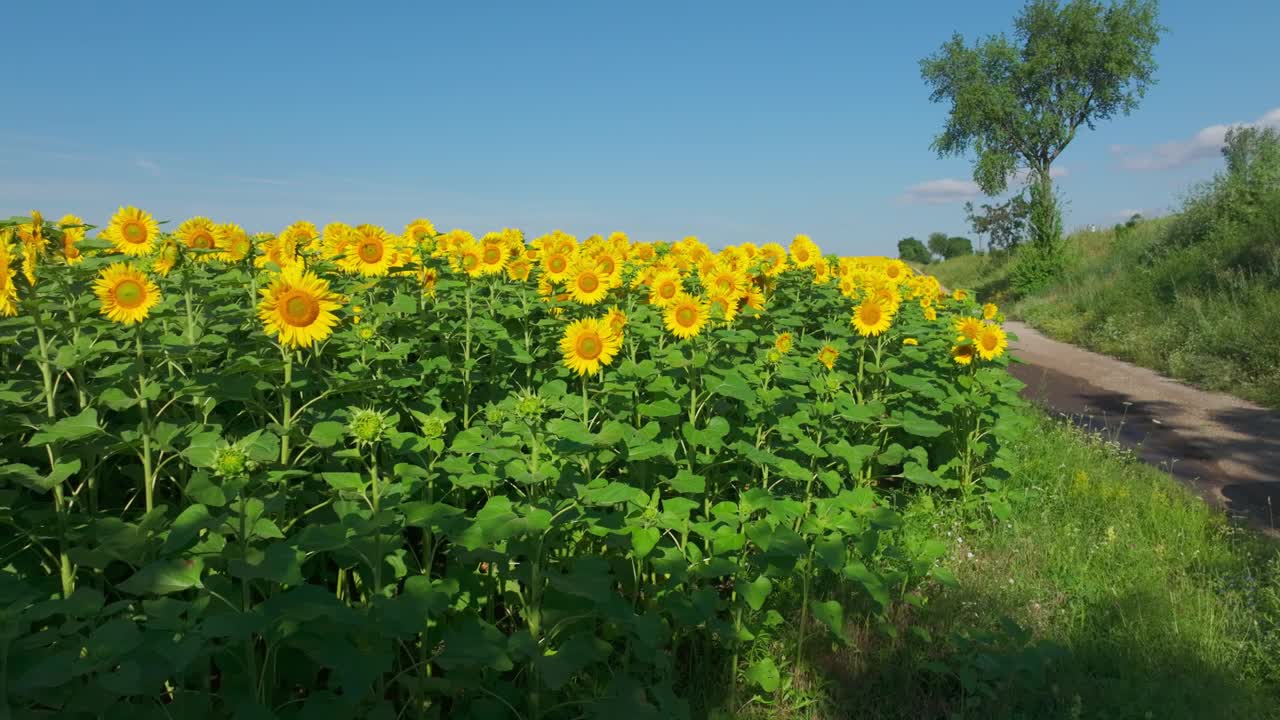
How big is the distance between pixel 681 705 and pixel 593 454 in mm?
1128

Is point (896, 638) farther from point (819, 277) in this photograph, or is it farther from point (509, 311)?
point (819, 277)

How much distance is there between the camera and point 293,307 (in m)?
2.95

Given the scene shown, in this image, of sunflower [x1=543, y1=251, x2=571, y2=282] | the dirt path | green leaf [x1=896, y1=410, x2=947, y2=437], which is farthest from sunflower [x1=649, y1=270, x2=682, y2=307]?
the dirt path

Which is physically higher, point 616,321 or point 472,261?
point 472,261

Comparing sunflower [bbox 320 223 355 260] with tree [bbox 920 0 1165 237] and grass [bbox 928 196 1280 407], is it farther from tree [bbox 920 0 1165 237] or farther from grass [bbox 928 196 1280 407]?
tree [bbox 920 0 1165 237]

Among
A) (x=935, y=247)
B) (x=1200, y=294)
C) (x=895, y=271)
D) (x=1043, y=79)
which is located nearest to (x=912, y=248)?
(x=935, y=247)

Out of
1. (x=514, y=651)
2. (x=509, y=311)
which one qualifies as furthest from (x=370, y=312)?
(x=514, y=651)

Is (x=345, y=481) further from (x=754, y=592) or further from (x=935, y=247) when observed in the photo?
(x=935, y=247)

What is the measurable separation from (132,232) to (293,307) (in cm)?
145

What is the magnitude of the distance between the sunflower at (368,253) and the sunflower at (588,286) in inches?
40.5

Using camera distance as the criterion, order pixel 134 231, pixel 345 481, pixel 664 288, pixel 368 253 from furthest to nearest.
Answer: pixel 664 288, pixel 368 253, pixel 134 231, pixel 345 481

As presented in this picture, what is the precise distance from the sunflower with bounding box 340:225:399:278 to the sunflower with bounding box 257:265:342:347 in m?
1.45

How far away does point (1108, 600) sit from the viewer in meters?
3.86

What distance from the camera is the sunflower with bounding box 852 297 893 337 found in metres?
5.05
